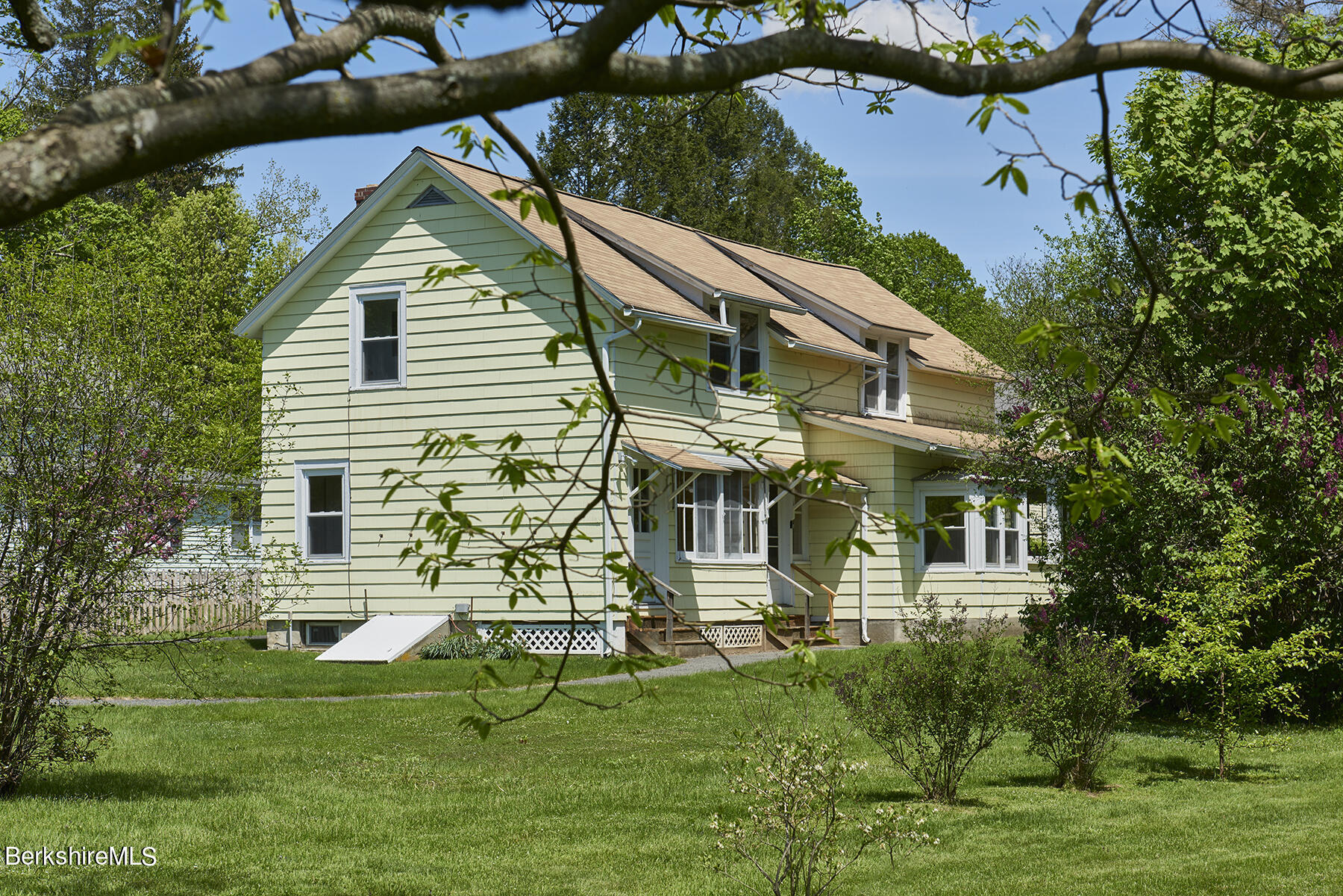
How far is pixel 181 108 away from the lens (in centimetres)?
239

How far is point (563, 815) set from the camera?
984 centimetres

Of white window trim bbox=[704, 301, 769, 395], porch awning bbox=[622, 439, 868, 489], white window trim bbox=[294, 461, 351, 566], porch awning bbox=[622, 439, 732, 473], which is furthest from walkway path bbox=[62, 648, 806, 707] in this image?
white window trim bbox=[704, 301, 769, 395]

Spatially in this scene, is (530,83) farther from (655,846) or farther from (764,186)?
(764,186)

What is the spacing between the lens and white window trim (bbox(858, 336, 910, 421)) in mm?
26984

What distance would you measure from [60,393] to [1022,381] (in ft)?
40.2

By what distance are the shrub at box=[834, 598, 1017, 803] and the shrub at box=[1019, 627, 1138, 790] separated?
395 millimetres

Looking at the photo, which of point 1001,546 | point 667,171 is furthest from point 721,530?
point 667,171

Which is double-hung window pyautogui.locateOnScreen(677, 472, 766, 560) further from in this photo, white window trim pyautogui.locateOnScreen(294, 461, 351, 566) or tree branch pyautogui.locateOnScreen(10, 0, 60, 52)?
tree branch pyautogui.locateOnScreen(10, 0, 60, 52)

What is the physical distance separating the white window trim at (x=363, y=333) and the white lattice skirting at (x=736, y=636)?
703cm

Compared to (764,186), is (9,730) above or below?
below

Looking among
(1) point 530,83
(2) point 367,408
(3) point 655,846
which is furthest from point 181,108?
(2) point 367,408

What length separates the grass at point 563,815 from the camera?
792 cm

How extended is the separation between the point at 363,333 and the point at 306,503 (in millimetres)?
3251

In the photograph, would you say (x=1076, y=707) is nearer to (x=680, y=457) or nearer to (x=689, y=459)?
(x=680, y=457)
